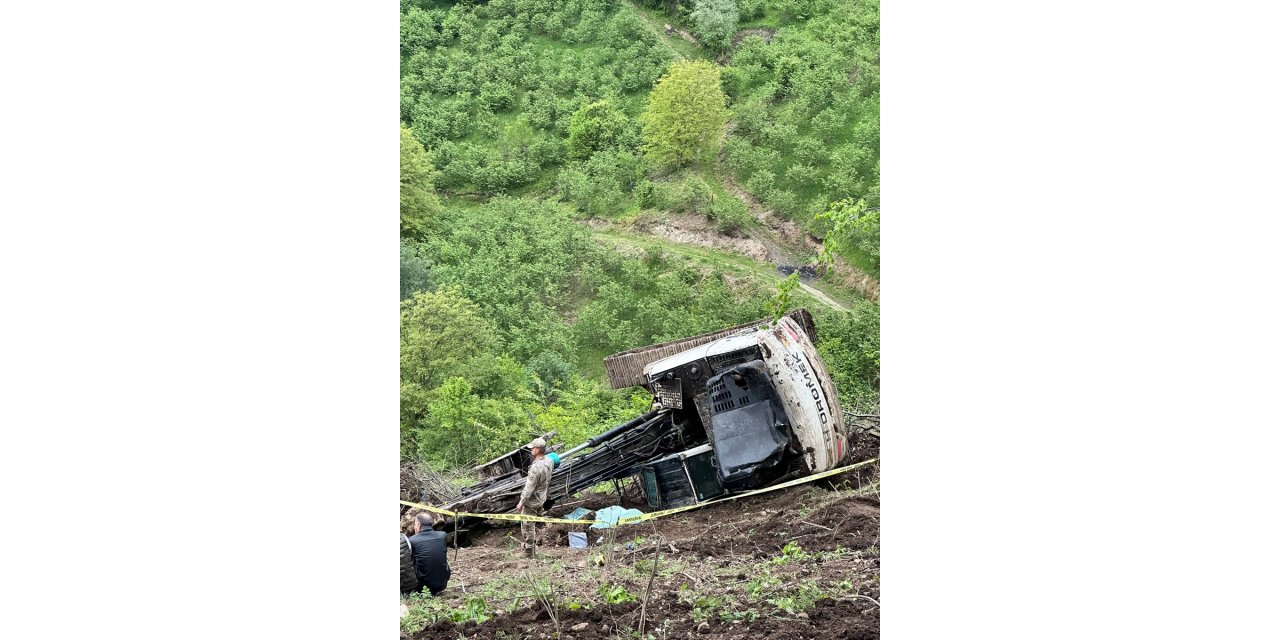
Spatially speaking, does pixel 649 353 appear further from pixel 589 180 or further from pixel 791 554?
pixel 791 554

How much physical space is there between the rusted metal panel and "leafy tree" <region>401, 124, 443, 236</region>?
1.45 meters

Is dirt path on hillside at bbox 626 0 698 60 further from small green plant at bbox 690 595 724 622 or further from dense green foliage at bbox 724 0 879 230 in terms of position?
small green plant at bbox 690 595 724 622

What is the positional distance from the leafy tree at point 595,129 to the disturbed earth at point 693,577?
2.22 metres

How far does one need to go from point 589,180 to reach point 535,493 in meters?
2.01

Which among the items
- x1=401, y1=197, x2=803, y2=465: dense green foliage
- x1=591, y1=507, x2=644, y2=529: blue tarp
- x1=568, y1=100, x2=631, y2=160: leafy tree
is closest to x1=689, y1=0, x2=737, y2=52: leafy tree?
x1=568, y1=100, x2=631, y2=160: leafy tree

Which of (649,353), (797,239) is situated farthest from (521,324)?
(797,239)

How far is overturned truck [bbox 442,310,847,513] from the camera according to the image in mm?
7035

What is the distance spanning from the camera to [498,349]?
7.71 meters

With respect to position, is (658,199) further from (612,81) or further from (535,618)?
(535,618)

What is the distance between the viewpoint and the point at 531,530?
24.2 feet
